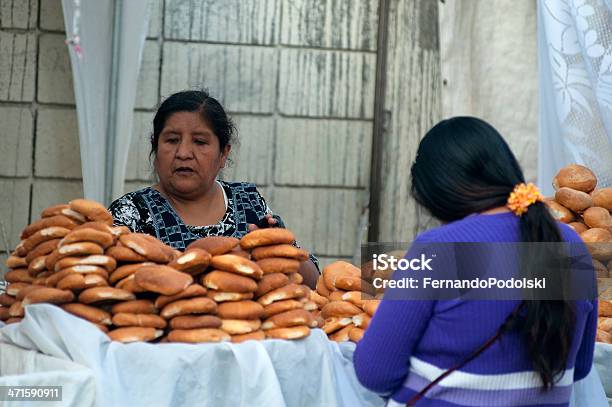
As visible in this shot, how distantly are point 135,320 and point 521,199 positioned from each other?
1.03m

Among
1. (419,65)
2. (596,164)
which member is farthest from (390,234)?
(596,164)

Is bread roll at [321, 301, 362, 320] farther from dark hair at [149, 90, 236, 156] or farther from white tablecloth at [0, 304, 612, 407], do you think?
dark hair at [149, 90, 236, 156]

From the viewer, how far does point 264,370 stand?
2340 mm

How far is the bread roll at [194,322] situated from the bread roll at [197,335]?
1 centimetres

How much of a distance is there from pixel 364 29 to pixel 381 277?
2.60 metres

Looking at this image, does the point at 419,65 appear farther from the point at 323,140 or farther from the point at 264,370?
the point at 264,370

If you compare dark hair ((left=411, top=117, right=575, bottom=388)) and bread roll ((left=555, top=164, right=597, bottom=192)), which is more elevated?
bread roll ((left=555, top=164, right=597, bottom=192))

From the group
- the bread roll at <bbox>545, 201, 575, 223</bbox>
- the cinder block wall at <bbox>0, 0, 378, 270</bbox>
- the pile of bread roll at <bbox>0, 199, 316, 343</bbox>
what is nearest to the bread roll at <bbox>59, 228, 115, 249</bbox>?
the pile of bread roll at <bbox>0, 199, 316, 343</bbox>

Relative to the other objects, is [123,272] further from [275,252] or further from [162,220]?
[162,220]

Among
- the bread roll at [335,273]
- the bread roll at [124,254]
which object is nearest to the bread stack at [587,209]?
the bread roll at [335,273]

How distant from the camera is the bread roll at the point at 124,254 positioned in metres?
2.42

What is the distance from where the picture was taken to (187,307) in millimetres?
2340

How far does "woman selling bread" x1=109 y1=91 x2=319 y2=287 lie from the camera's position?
3242mm

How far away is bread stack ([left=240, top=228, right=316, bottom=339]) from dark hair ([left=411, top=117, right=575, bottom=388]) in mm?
736
